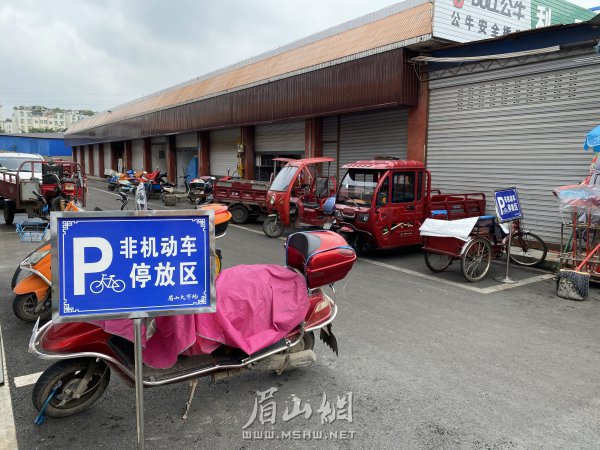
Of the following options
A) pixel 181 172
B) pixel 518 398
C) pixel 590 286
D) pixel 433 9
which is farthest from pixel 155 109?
pixel 518 398

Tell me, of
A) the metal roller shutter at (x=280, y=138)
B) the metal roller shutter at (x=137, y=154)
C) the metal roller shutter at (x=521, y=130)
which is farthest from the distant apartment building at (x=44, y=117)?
the metal roller shutter at (x=521, y=130)

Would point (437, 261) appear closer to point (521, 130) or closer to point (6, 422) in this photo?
point (521, 130)

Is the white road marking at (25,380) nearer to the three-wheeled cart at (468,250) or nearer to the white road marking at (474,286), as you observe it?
the white road marking at (474,286)

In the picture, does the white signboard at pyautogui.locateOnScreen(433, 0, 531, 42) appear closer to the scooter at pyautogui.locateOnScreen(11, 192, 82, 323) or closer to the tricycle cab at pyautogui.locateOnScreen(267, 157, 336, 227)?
the tricycle cab at pyautogui.locateOnScreen(267, 157, 336, 227)

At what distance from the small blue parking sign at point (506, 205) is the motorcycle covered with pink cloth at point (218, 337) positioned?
462 centimetres

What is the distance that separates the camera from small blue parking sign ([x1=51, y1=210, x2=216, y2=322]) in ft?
7.90

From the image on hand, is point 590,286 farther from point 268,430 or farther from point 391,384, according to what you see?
point 268,430

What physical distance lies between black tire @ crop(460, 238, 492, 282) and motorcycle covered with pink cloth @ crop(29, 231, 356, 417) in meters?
4.02

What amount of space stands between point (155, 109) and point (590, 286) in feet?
91.4

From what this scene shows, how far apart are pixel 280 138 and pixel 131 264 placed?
17.1 metres

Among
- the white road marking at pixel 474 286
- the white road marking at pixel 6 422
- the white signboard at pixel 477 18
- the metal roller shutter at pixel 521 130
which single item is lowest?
the white road marking at pixel 6 422

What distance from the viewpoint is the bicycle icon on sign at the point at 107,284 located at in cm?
246

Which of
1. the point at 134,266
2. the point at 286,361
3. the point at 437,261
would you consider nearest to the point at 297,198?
the point at 437,261

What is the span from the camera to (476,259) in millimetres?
7488
